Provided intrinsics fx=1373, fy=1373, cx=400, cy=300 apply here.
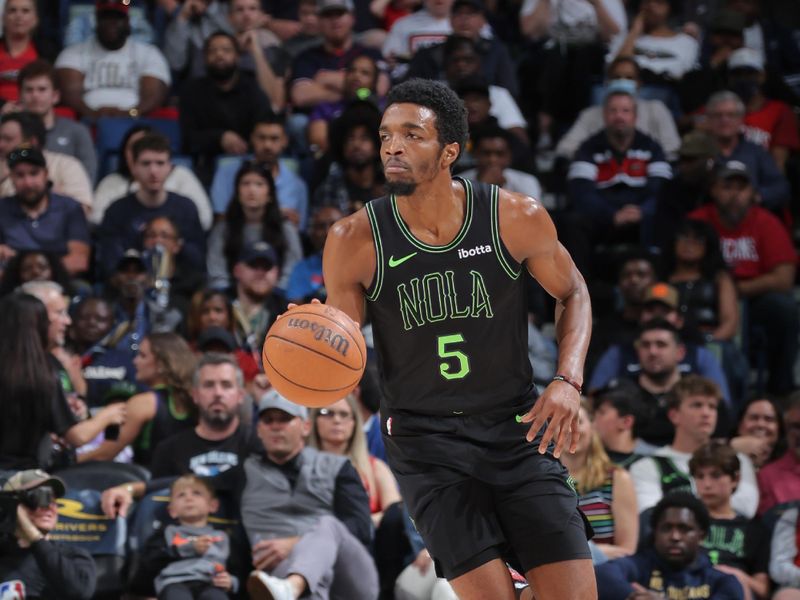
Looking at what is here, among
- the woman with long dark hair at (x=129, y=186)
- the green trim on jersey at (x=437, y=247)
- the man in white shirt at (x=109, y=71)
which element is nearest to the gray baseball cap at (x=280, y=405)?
the green trim on jersey at (x=437, y=247)

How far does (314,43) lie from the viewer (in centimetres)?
1298

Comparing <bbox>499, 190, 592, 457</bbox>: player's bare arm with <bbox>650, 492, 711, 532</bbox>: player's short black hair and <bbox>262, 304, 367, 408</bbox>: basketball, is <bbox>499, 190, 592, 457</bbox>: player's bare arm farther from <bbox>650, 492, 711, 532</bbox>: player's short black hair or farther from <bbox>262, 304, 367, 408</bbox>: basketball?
<bbox>650, 492, 711, 532</bbox>: player's short black hair

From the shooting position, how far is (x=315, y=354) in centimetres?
460

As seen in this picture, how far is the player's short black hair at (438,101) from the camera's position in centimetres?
480

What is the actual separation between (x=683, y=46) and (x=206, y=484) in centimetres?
775

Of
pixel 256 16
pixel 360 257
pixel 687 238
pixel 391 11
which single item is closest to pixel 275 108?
pixel 256 16

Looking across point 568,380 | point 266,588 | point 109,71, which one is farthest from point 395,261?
point 109,71

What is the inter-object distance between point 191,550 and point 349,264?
9.52 ft

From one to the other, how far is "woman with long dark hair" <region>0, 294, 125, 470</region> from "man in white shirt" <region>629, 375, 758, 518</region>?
11.1 ft

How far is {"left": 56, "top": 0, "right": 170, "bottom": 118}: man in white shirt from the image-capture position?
11859mm

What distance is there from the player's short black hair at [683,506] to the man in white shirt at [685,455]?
0.60m

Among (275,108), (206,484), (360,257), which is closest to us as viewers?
(360,257)

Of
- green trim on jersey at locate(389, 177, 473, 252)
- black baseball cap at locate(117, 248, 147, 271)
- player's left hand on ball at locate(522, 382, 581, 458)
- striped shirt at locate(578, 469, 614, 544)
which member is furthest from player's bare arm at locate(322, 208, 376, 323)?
black baseball cap at locate(117, 248, 147, 271)

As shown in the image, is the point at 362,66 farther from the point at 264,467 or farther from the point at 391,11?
the point at 264,467
